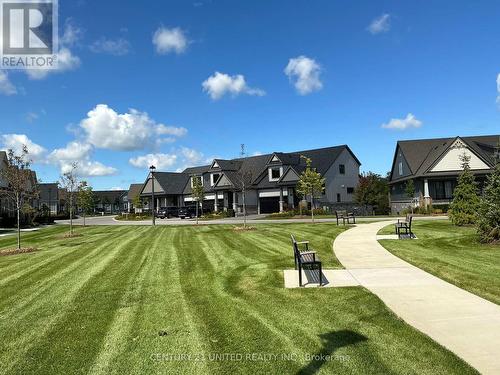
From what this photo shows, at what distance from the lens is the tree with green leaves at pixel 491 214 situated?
14523mm

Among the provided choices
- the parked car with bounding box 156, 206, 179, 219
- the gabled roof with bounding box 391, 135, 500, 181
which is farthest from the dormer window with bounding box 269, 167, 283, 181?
the parked car with bounding box 156, 206, 179, 219

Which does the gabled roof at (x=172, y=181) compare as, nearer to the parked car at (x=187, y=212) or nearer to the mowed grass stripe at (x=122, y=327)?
the parked car at (x=187, y=212)

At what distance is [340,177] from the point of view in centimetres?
4997

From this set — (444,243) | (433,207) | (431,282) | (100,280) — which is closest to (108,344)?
(100,280)

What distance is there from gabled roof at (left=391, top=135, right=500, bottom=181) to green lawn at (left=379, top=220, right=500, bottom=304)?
23875 millimetres

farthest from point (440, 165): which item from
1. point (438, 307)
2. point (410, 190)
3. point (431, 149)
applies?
point (438, 307)

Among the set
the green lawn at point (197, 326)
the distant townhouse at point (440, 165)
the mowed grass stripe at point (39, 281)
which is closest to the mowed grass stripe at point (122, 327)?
the green lawn at point (197, 326)

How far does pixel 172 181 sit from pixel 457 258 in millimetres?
57473

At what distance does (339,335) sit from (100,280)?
6.51m

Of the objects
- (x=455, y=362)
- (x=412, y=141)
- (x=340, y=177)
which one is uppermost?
(x=412, y=141)

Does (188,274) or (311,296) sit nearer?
(311,296)

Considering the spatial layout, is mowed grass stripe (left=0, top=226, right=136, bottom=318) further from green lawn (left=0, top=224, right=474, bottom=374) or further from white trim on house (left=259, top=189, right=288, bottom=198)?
white trim on house (left=259, top=189, right=288, bottom=198)

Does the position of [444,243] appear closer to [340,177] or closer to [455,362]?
[455,362]

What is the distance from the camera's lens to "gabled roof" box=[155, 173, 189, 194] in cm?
6438
